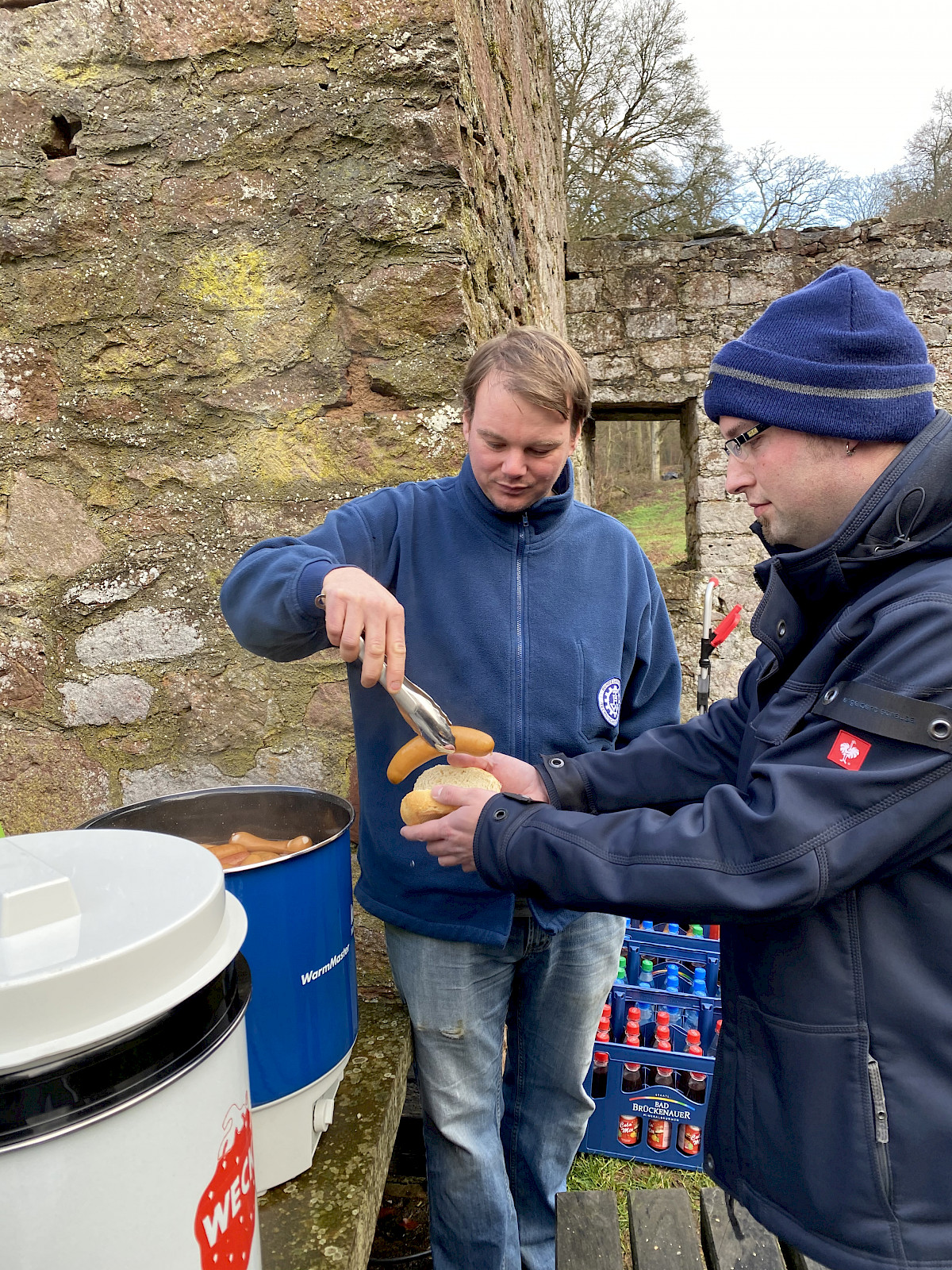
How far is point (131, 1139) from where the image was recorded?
77 cm

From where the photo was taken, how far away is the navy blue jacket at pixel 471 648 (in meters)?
1.66

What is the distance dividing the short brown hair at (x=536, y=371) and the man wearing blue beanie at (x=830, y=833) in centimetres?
33

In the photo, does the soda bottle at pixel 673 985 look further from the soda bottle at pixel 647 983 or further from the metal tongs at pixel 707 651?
the metal tongs at pixel 707 651

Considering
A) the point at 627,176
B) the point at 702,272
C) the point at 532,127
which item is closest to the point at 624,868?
the point at 532,127

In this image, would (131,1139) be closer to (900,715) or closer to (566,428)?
(900,715)

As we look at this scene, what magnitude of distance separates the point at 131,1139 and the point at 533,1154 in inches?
58.5

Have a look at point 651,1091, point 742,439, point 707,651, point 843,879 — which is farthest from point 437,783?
point 707,651

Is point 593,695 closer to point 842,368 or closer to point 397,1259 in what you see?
point 842,368

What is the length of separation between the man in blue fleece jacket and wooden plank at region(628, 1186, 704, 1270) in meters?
0.28

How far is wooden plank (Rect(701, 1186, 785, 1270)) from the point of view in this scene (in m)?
1.55

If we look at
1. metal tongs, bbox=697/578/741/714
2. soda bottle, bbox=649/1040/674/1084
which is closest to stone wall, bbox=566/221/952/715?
metal tongs, bbox=697/578/741/714

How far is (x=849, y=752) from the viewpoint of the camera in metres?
1.08

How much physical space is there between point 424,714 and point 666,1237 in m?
1.17

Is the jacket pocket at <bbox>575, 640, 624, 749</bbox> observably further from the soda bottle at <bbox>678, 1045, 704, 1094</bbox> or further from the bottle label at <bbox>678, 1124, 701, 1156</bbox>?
the bottle label at <bbox>678, 1124, 701, 1156</bbox>
